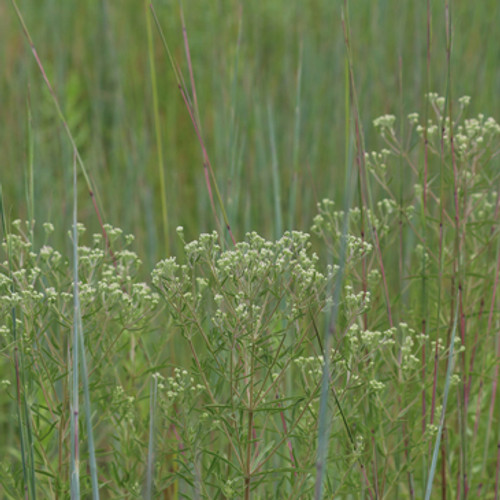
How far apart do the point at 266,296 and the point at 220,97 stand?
1.54 metres

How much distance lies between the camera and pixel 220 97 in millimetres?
2498

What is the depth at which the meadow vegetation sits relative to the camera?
104 centimetres

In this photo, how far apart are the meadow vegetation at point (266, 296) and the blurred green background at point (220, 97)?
0.06ft

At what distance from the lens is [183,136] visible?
10.7 feet

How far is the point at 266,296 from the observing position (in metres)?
1.05

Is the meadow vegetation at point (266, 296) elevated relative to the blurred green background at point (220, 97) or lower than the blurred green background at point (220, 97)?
lower

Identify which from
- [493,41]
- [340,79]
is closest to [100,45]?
[340,79]

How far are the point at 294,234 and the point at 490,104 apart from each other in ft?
5.74

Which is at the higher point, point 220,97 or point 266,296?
point 220,97

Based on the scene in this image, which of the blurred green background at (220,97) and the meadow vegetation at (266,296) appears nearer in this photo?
the meadow vegetation at (266,296)

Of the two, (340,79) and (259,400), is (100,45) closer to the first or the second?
(340,79)

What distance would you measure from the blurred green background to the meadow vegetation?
0.06ft

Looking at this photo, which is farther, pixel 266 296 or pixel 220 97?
pixel 220 97

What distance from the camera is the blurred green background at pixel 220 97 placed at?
92.2 inches
